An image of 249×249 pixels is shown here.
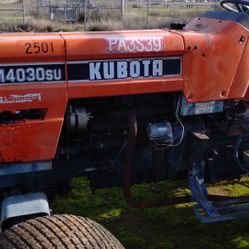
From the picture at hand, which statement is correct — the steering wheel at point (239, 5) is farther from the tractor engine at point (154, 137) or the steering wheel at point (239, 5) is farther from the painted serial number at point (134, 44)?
the painted serial number at point (134, 44)

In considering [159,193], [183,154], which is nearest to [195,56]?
[183,154]

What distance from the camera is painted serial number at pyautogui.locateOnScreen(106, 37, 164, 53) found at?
10.1ft

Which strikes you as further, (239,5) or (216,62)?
(239,5)

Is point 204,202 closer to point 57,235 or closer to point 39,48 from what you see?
point 57,235

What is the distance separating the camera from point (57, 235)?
2.60 metres

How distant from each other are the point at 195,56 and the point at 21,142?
1.25 meters

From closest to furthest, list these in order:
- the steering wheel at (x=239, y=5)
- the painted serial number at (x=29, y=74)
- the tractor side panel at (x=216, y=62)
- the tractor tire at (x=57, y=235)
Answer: the tractor tire at (x=57, y=235), the painted serial number at (x=29, y=74), the tractor side panel at (x=216, y=62), the steering wheel at (x=239, y=5)

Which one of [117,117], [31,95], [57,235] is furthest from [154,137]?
[57,235]

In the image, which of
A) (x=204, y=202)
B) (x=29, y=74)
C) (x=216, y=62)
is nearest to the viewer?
(x=29, y=74)

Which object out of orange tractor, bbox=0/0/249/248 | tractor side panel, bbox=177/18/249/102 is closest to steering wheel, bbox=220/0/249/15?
orange tractor, bbox=0/0/249/248

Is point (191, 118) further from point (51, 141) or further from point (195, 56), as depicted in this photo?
point (51, 141)

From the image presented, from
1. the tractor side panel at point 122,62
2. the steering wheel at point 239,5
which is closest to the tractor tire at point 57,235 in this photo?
the tractor side panel at point 122,62

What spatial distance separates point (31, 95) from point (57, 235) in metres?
0.85

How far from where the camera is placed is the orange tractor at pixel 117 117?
9.55 ft
